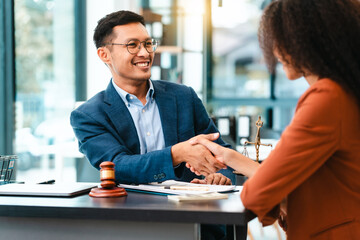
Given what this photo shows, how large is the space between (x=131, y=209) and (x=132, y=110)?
93 centimetres

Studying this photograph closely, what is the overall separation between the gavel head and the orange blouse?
19.3 inches

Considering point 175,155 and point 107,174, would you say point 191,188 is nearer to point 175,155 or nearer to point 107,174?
point 175,155

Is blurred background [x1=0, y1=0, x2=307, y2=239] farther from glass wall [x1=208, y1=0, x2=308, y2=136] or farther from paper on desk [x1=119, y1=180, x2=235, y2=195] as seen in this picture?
paper on desk [x1=119, y1=180, x2=235, y2=195]

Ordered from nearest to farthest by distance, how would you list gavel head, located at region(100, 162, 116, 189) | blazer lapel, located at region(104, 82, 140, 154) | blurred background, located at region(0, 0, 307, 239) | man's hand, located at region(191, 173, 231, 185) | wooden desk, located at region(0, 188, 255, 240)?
wooden desk, located at region(0, 188, 255, 240), gavel head, located at region(100, 162, 116, 189), man's hand, located at region(191, 173, 231, 185), blazer lapel, located at region(104, 82, 140, 154), blurred background, located at region(0, 0, 307, 239)

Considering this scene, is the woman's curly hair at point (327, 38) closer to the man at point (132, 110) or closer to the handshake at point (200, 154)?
the handshake at point (200, 154)

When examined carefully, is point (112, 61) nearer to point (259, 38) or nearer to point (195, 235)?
point (259, 38)

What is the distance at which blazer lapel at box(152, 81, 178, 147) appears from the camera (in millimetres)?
2203

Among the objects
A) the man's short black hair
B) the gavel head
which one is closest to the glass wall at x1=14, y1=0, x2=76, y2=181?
the man's short black hair

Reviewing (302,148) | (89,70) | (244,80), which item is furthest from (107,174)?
(244,80)

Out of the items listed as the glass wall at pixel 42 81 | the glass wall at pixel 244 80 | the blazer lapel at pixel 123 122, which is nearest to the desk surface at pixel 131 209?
the blazer lapel at pixel 123 122

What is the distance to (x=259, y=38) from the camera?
1.50 metres

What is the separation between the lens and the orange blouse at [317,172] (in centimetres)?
124

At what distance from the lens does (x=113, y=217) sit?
1380mm

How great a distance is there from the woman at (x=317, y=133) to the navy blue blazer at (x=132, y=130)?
0.57 m
